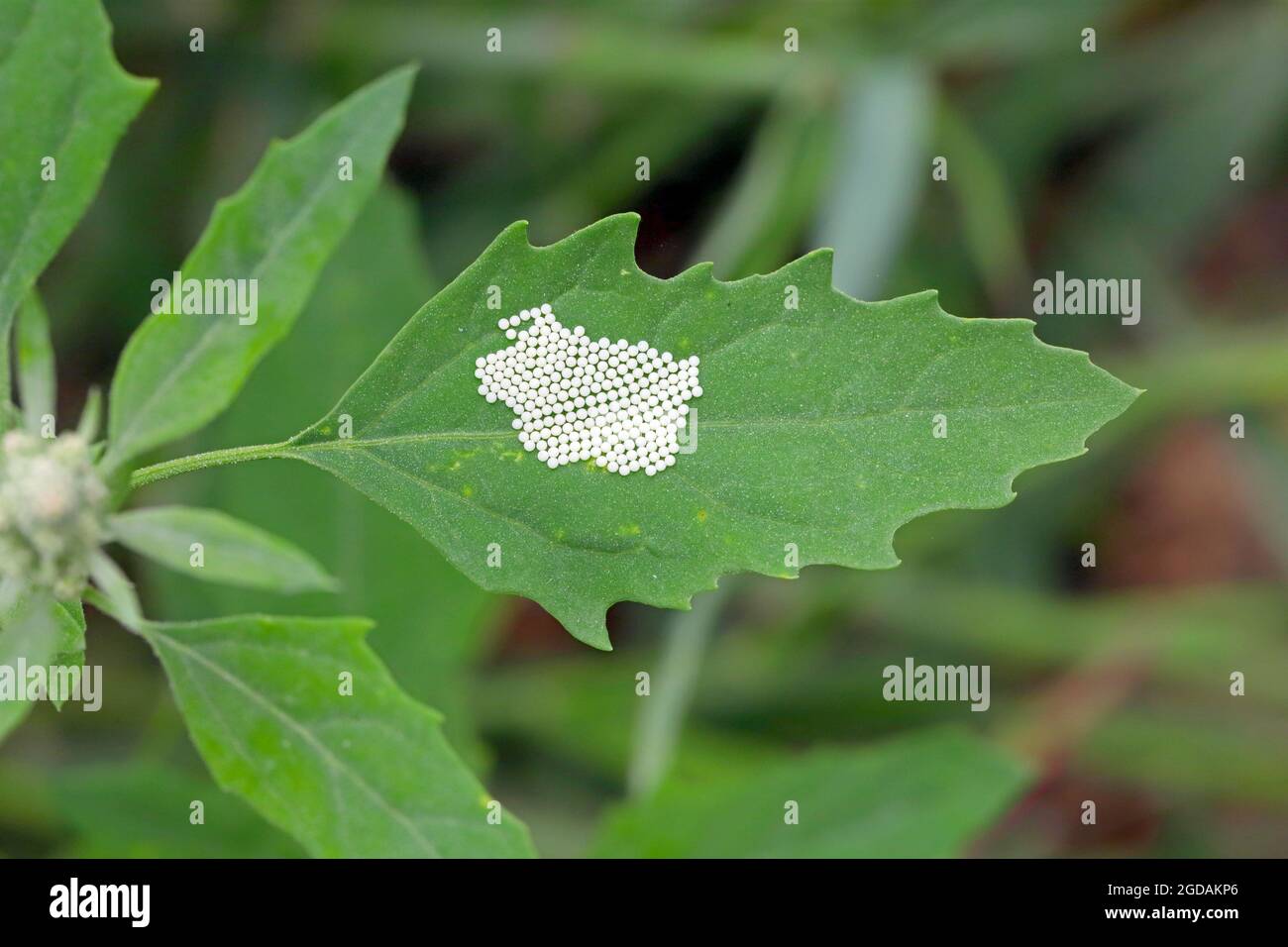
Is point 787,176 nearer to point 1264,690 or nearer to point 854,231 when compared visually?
point 854,231

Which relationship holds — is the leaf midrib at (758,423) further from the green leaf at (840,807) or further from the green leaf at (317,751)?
the green leaf at (840,807)

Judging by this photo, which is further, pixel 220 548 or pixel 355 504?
pixel 355 504

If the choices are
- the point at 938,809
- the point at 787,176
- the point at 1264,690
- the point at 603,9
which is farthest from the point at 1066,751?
the point at 603,9

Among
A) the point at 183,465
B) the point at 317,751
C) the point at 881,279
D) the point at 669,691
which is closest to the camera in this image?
the point at 183,465

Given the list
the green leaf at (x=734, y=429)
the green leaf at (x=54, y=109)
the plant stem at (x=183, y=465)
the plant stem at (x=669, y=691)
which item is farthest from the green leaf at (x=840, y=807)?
the green leaf at (x=54, y=109)

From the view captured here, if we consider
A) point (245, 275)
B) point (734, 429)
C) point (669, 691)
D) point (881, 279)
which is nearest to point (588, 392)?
point (734, 429)

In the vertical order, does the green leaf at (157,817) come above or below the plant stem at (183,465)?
below

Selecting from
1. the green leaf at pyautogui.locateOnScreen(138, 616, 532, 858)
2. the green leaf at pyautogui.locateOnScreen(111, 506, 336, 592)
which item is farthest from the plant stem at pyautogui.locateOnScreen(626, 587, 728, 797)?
the green leaf at pyautogui.locateOnScreen(111, 506, 336, 592)

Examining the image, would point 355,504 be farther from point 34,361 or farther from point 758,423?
point 758,423
